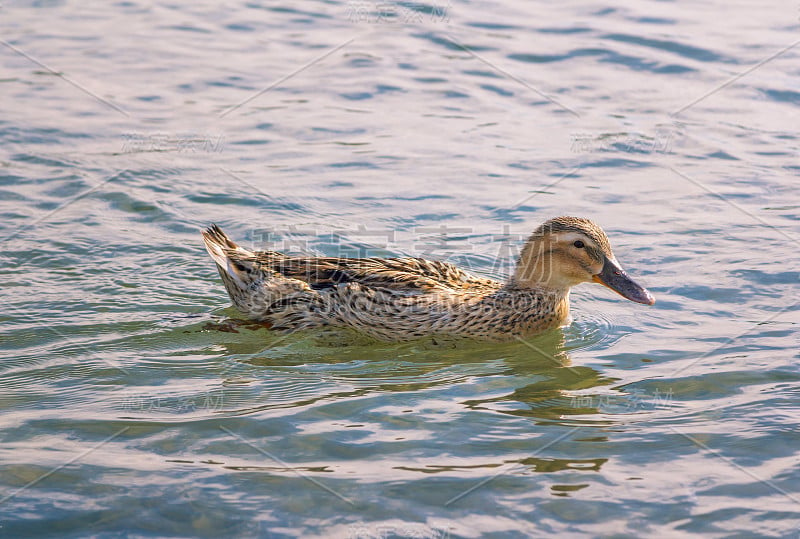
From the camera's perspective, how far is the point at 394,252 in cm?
1080

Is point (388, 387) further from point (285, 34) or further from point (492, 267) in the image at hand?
point (285, 34)

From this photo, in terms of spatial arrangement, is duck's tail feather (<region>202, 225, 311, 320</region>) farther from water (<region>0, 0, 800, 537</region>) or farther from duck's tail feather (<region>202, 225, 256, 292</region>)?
water (<region>0, 0, 800, 537</region>)

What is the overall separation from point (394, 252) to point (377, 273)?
1723mm

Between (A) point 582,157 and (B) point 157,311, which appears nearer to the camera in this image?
(B) point 157,311

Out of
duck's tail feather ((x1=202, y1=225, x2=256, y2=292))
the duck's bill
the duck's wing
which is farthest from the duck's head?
duck's tail feather ((x1=202, y1=225, x2=256, y2=292))

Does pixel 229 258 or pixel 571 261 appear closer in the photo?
pixel 571 261

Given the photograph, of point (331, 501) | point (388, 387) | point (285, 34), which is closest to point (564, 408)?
point (388, 387)

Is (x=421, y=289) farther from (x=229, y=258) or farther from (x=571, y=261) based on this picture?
(x=229, y=258)

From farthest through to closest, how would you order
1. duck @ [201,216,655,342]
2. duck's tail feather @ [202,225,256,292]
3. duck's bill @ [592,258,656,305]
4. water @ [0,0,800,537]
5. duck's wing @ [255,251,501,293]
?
duck's tail feather @ [202,225,256,292] < duck's wing @ [255,251,501,293] < duck @ [201,216,655,342] < duck's bill @ [592,258,656,305] < water @ [0,0,800,537]

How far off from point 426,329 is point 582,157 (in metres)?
4.71

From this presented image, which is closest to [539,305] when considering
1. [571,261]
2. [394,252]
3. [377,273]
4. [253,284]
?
[571,261]

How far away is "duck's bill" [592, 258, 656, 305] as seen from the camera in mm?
8523

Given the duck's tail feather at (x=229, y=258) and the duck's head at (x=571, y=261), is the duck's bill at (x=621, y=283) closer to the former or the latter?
the duck's head at (x=571, y=261)

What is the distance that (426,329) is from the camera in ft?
29.2
